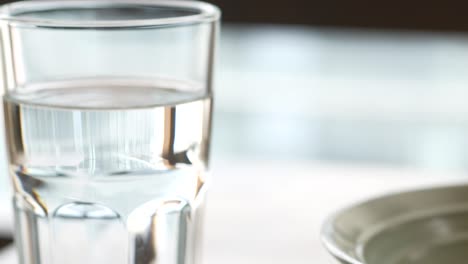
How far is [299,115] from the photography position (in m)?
1.58

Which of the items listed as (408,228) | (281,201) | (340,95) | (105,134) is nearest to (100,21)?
(105,134)

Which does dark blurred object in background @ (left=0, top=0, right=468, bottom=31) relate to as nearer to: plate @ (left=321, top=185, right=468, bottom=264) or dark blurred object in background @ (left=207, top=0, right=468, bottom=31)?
dark blurred object in background @ (left=207, top=0, right=468, bottom=31)

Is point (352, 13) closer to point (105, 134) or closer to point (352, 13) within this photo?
point (352, 13)

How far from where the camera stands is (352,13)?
977 mm

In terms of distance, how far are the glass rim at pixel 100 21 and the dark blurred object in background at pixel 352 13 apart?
2.18ft

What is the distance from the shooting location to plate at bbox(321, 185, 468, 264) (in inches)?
12.3

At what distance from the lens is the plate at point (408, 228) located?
0.31m

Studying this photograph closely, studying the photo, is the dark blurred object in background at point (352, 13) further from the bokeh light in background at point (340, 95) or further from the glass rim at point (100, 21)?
the glass rim at point (100, 21)

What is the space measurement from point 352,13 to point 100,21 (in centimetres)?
75

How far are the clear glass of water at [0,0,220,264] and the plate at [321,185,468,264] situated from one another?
6cm

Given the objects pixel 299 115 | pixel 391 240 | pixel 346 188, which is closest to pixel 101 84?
pixel 391 240

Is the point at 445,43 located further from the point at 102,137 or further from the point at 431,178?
the point at 102,137

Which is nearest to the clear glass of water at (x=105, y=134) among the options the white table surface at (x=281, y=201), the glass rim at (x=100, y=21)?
the glass rim at (x=100, y=21)

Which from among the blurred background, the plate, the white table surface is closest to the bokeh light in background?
the blurred background
